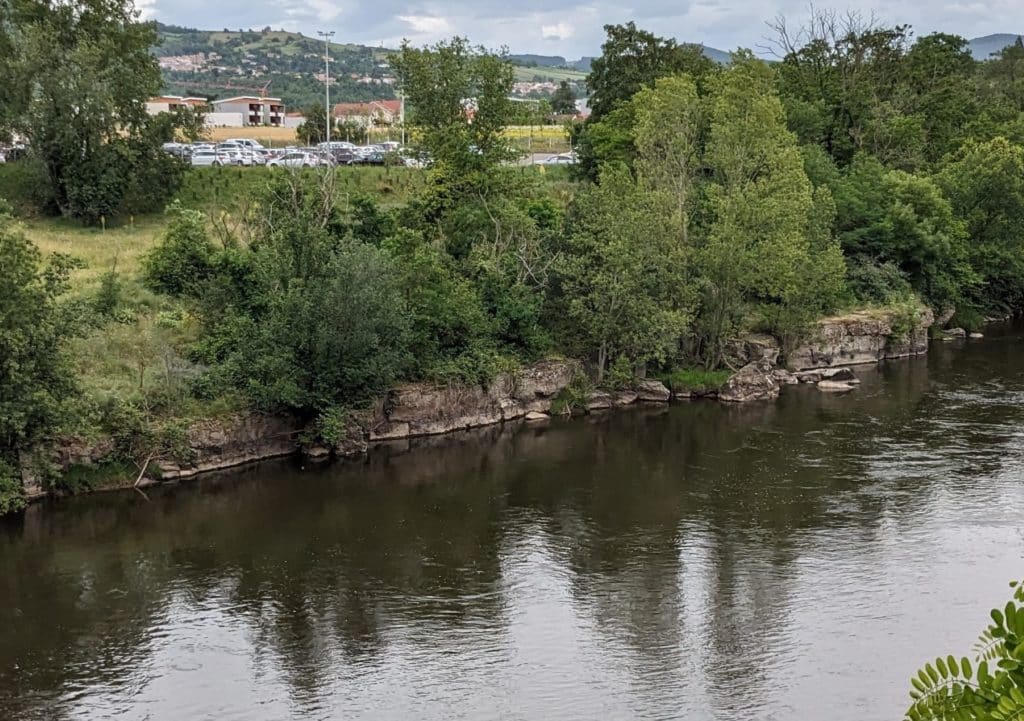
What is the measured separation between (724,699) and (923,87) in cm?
6613

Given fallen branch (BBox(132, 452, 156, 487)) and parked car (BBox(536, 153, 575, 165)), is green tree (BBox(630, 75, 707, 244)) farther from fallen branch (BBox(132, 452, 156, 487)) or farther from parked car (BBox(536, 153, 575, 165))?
fallen branch (BBox(132, 452, 156, 487))

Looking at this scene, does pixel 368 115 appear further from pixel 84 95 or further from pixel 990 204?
pixel 990 204

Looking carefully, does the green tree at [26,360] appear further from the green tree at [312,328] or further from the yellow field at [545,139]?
the yellow field at [545,139]

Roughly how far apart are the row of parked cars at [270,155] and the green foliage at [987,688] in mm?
54517

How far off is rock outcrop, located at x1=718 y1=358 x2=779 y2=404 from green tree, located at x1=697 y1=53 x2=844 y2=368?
174cm

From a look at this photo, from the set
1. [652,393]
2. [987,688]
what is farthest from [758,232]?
[987,688]

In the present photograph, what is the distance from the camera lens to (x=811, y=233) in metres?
52.4

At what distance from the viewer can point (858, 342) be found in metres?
54.8

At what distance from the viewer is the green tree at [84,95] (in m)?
51.0

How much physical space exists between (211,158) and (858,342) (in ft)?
133

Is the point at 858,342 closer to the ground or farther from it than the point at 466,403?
farther from it

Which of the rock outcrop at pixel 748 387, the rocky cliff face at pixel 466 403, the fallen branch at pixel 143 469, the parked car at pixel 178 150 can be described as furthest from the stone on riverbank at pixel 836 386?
the parked car at pixel 178 150

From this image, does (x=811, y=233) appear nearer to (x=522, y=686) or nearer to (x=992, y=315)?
(x=992, y=315)

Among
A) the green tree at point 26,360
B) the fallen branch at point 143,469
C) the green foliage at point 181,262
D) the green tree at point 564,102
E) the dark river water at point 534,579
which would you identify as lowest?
the dark river water at point 534,579
